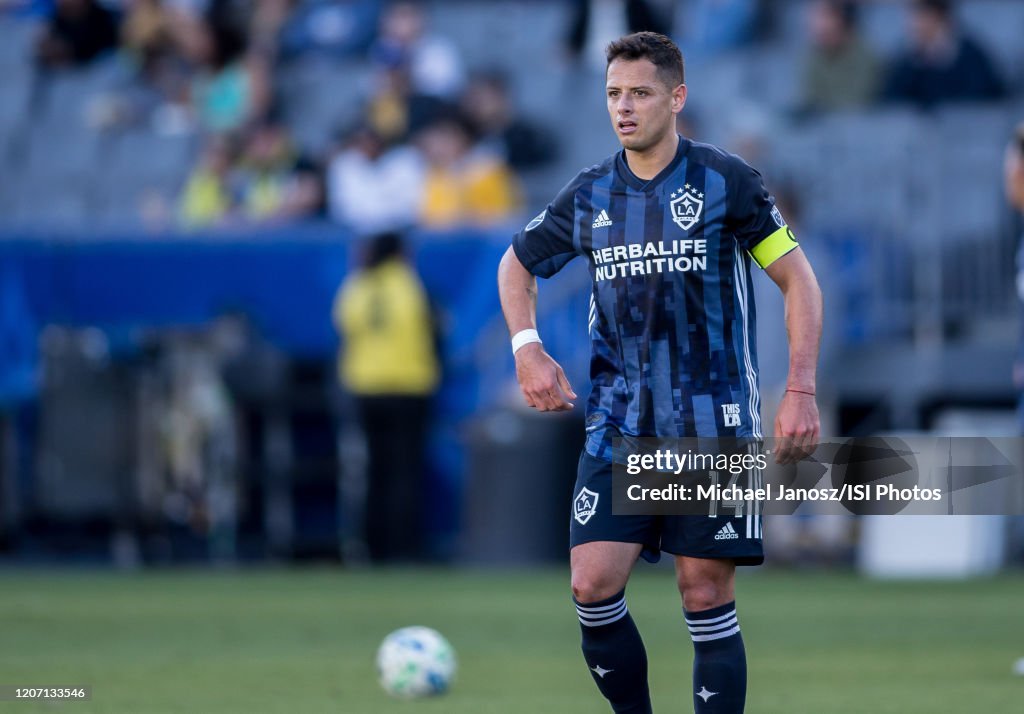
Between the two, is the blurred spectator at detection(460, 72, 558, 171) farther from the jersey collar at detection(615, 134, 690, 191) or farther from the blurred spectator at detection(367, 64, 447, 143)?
the jersey collar at detection(615, 134, 690, 191)

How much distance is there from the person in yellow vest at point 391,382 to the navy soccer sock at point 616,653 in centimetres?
962

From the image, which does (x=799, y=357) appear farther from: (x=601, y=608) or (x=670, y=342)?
(x=601, y=608)

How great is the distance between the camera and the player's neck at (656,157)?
605 cm

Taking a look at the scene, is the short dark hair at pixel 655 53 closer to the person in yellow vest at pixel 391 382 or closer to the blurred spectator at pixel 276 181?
the person in yellow vest at pixel 391 382

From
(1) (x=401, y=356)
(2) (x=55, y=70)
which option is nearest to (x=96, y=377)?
(1) (x=401, y=356)

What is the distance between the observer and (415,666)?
8.15 m

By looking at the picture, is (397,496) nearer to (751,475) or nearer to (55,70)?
(55,70)

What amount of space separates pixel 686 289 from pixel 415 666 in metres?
2.85

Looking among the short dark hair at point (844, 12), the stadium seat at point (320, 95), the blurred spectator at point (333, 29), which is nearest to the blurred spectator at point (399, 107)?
the stadium seat at point (320, 95)

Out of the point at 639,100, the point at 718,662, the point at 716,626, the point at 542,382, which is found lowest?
the point at 718,662

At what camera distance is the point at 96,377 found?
16484 mm

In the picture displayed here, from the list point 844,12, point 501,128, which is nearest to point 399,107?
point 501,128

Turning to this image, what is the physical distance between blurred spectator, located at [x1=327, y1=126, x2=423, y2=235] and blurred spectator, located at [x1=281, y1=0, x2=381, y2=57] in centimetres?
307

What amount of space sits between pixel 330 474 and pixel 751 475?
10.6 m
